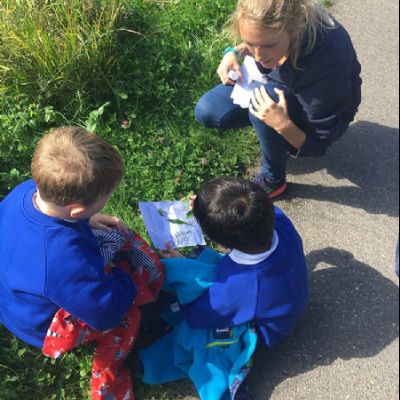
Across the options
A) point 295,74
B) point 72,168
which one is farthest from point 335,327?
point 72,168

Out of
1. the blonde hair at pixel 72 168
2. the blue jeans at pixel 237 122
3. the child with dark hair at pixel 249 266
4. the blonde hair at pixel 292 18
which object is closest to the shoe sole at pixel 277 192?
the blue jeans at pixel 237 122

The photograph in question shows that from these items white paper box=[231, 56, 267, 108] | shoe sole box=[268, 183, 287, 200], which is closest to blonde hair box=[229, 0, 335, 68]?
white paper box=[231, 56, 267, 108]

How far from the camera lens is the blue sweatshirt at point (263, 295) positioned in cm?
219

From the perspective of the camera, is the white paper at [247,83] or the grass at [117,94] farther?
the grass at [117,94]

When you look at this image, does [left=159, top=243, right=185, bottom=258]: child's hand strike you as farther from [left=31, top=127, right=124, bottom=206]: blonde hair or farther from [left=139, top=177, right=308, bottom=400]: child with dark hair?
[left=31, top=127, right=124, bottom=206]: blonde hair

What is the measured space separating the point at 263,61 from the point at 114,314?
55.2 inches

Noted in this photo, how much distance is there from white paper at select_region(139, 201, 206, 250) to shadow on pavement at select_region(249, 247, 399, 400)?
27.2 inches

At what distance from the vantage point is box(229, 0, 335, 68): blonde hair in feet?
7.38

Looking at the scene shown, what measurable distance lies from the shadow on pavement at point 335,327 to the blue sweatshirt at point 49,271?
848mm

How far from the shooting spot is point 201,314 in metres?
2.29

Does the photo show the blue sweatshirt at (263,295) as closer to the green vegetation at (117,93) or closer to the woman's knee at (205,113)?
the green vegetation at (117,93)

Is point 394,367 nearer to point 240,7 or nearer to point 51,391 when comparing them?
point 51,391

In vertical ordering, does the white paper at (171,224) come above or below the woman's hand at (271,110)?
below

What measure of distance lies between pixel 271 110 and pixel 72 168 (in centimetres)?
112
